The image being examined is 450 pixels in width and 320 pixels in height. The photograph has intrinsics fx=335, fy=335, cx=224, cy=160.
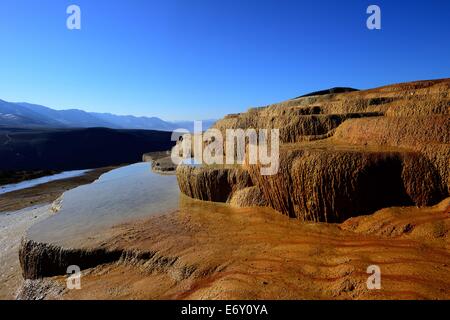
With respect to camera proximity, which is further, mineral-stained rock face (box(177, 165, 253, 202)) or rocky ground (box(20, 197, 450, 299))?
mineral-stained rock face (box(177, 165, 253, 202))

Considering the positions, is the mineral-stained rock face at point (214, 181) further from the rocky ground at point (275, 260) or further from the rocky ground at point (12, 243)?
the rocky ground at point (12, 243)

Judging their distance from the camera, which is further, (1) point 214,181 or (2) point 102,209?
(2) point 102,209

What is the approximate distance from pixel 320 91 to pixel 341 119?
488 inches

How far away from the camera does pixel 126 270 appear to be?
710 cm

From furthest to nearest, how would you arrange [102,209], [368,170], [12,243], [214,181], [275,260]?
[12,243] < [102,209] < [214,181] < [368,170] < [275,260]

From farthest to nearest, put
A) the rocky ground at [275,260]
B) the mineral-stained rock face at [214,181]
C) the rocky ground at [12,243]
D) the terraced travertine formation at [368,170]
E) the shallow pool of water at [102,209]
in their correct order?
the mineral-stained rock face at [214,181], the shallow pool of water at [102,209], the rocky ground at [12,243], the terraced travertine formation at [368,170], the rocky ground at [275,260]

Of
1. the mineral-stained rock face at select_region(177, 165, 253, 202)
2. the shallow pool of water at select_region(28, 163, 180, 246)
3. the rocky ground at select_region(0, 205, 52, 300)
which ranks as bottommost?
the rocky ground at select_region(0, 205, 52, 300)

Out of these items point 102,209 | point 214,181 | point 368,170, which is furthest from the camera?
point 102,209

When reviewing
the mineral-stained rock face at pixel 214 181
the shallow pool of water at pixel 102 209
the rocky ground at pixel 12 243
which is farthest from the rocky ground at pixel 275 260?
the mineral-stained rock face at pixel 214 181

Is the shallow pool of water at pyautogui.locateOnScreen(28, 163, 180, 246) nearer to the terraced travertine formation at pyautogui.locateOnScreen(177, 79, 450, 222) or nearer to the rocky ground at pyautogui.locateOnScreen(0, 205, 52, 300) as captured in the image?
the rocky ground at pyautogui.locateOnScreen(0, 205, 52, 300)

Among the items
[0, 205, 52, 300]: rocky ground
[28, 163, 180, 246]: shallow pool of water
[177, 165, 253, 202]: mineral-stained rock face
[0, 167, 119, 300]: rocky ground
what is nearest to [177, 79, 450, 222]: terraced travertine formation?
[177, 165, 253, 202]: mineral-stained rock face

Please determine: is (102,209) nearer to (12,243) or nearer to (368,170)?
(12,243)

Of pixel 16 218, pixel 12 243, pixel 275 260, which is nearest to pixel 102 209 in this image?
pixel 12 243

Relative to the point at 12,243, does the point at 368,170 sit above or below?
above
